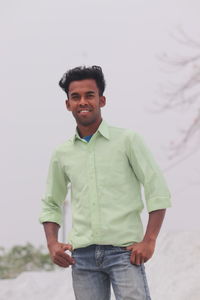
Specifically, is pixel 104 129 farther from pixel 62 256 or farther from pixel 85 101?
pixel 62 256

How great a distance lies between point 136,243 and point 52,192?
0.29m

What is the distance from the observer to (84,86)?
1.48m

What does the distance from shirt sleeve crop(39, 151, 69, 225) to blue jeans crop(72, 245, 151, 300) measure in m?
0.14

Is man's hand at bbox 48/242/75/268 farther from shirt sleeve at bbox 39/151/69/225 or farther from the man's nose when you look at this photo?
the man's nose

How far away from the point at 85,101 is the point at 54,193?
0.91ft

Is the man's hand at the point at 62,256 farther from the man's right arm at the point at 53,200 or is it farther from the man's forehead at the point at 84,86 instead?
the man's forehead at the point at 84,86

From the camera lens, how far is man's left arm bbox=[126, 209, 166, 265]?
4.60 ft

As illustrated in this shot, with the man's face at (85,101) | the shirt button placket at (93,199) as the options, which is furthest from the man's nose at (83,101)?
the shirt button placket at (93,199)

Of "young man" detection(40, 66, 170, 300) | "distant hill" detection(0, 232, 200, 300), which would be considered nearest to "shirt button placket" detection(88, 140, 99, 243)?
"young man" detection(40, 66, 170, 300)

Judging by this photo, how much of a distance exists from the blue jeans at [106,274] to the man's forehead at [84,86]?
37 centimetres

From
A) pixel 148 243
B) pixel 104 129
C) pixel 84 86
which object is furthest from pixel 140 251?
pixel 84 86

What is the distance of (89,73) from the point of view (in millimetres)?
1493

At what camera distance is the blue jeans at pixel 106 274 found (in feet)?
4.63

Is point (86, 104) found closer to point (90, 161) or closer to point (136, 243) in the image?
point (90, 161)
